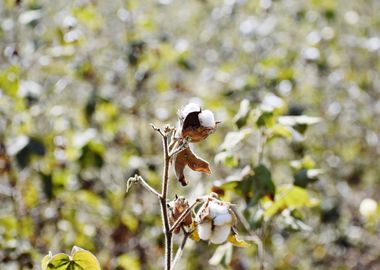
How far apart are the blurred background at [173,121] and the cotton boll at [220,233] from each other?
594 mm

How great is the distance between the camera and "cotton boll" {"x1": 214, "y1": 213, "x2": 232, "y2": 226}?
1250 millimetres

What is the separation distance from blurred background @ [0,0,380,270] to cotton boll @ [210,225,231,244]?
0.59 meters

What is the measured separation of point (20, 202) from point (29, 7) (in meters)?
0.95

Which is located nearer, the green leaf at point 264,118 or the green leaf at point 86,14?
the green leaf at point 264,118

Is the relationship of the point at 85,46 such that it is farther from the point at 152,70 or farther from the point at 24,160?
the point at 24,160

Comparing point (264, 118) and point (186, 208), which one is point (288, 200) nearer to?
point (264, 118)

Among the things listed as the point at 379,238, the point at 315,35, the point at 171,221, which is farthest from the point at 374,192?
the point at 171,221

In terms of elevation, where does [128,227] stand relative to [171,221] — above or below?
below

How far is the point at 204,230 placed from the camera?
1.27 m

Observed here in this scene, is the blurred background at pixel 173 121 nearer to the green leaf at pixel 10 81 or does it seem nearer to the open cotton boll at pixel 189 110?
the green leaf at pixel 10 81

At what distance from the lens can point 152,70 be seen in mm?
3717

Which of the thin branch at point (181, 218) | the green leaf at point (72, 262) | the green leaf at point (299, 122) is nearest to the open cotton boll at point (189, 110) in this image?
the thin branch at point (181, 218)

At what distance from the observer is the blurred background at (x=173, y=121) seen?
2766 millimetres

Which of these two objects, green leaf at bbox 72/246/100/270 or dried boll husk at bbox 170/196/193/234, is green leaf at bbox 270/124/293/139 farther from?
green leaf at bbox 72/246/100/270
